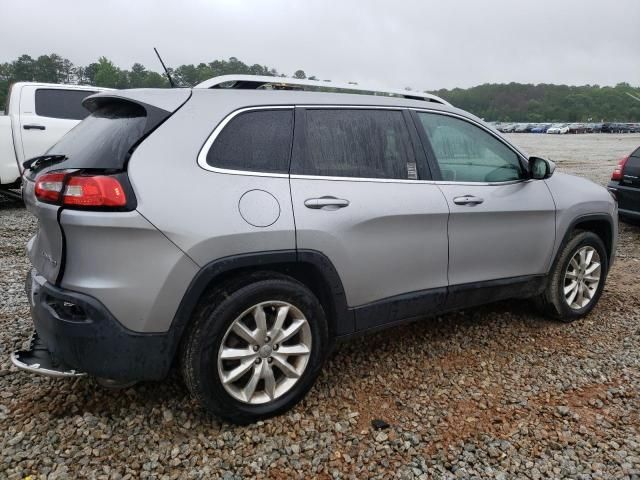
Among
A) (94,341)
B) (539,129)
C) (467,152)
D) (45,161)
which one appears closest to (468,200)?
(467,152)

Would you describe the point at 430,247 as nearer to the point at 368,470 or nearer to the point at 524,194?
the point at 524,194

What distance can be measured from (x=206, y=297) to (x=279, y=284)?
1.16ft

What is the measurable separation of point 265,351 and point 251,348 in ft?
0.25

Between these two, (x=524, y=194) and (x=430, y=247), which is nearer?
(x=430, y=247)

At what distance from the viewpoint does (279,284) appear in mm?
2578

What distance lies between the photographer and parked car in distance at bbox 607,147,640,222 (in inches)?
285

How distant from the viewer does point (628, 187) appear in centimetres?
736

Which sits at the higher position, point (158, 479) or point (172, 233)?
point (172, 233)

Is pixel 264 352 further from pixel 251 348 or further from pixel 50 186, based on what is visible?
pixel 50 186

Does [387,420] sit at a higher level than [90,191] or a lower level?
lower

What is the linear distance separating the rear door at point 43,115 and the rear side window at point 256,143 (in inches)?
251

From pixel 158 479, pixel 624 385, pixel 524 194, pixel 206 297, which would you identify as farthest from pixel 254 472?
pixel 524 194

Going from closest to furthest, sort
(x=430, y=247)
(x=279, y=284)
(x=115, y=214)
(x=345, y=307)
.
A: (x=115, y=214)
(x=279, y=284)
(x=345, y=307)
(x=430, y=247)

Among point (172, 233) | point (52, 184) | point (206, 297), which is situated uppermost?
point (52, 184)
